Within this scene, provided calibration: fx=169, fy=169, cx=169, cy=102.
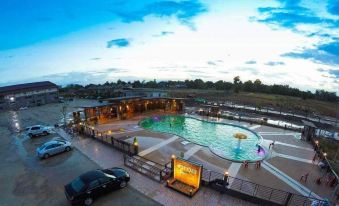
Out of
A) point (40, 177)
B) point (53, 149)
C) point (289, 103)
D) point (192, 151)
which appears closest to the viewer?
point (40, 177)

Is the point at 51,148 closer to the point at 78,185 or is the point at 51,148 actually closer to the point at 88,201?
the point at 78,185

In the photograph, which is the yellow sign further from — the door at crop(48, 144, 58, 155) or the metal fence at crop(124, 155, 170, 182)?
the door at crop(48, 144, 58, 155)

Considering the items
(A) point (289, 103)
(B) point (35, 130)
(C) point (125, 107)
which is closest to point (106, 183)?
(B) point (35, 130)

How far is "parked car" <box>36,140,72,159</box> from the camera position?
1507cm

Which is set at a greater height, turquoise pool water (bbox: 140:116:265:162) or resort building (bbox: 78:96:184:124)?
resort building (bbox: 78:96:184:124)

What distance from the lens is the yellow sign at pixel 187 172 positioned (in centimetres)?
1063

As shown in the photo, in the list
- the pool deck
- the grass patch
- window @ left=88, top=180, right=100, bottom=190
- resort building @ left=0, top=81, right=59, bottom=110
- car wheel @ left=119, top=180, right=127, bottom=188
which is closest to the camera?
window @ left=88, top=180, right=100, bottom=190

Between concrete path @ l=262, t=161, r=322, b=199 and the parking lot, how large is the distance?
10.1 meters

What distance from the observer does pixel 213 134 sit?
23594 mm

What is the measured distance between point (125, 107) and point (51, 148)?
52.5ft

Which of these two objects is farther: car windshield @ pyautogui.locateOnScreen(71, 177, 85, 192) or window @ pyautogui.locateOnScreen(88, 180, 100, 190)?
window @ pyautogui.locateOnScreen(88, 180, 100, 190)

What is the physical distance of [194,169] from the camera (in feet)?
35.1

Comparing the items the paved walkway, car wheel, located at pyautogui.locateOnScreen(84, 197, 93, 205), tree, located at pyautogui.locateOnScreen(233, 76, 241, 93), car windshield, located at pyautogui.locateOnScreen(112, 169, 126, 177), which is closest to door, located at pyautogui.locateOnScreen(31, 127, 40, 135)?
the paved walkway

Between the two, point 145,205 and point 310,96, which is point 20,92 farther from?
point 310,96
